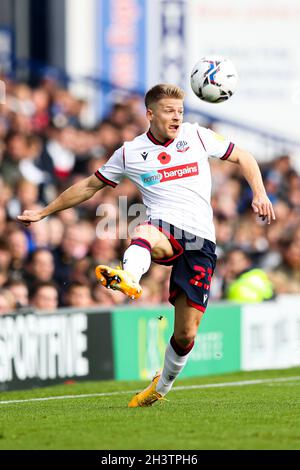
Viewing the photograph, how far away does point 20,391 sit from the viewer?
13305mm

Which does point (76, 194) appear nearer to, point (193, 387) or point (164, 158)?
point (164, 158)

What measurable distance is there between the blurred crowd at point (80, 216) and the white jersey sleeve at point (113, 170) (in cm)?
393

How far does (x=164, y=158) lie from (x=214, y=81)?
1025 millimetres

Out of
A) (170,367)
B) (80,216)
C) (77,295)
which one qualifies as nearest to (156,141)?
(170,367)

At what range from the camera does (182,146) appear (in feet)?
32.3

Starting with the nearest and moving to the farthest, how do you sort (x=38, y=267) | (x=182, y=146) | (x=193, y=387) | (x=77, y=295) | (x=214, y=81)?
1. (x=182, y=146)
2. (x=214, y=81)
3. (x=193, y=387)
4. (x=38, y=267)
5. (x=77, y=295)

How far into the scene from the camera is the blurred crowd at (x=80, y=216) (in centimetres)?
1495

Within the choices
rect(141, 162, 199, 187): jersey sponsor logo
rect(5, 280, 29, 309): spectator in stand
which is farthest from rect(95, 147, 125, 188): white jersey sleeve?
rect(5, 280, 29, 309): spectator in stand

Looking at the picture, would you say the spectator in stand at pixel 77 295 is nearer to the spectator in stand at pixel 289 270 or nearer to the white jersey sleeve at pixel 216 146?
the spectator in stand at pixel 289 270

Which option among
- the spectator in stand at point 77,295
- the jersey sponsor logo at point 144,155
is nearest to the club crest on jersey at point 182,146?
the jersey sponsor logo at point 144,155

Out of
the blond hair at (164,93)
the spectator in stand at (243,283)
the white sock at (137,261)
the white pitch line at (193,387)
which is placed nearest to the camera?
the white sock at (137,261)

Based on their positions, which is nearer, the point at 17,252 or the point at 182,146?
the point at 182,146

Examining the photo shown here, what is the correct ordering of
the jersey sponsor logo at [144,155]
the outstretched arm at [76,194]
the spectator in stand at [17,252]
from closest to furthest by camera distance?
the jersey sponsor logo at [144,155] < the outstretched arm at [76,194] < the spectator in stand at [17,252]

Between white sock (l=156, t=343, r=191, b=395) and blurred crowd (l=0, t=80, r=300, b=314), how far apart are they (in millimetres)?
3938
